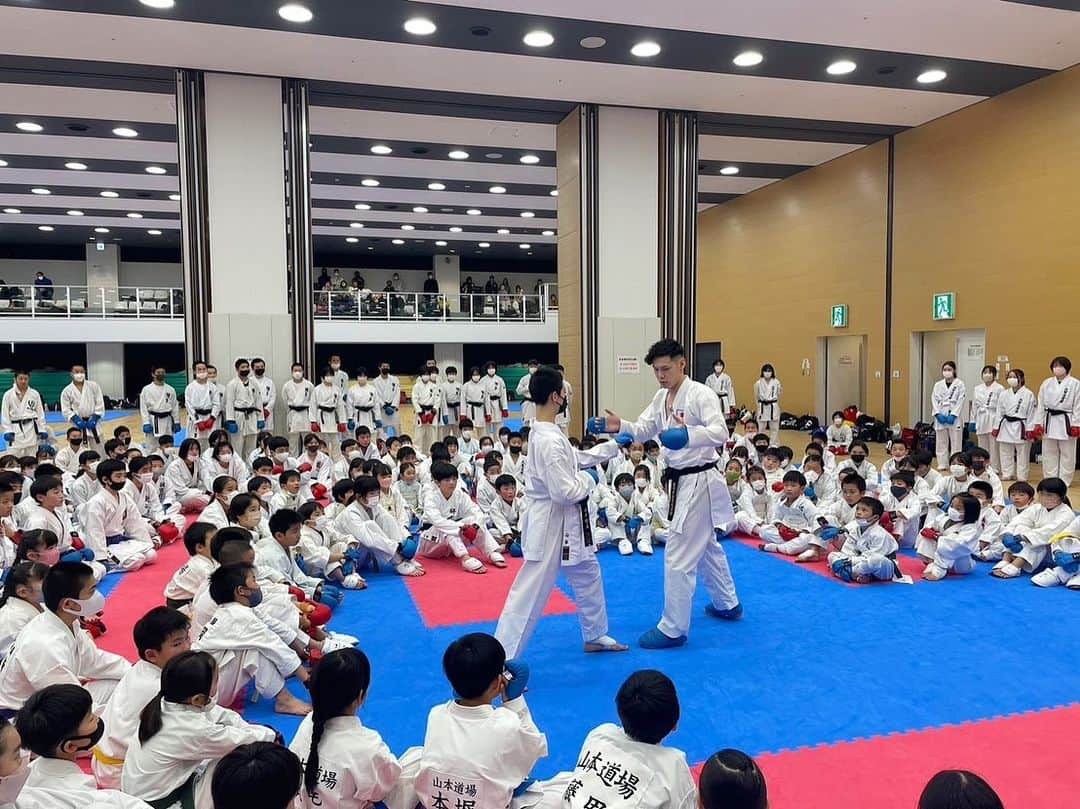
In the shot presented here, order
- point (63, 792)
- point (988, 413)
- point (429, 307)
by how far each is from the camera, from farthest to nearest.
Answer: point (429, 307), point (988, 413), point (63, 792)

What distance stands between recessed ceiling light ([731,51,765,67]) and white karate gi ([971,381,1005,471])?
17.1 feet

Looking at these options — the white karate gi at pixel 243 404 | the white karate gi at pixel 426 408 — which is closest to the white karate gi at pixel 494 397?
the white karate gi at pixel 426 408

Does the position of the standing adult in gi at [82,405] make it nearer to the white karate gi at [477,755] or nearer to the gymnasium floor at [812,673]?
the gymnasium floor at [812,673]

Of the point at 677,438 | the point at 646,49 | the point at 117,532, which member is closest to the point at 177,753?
the point at 677,438

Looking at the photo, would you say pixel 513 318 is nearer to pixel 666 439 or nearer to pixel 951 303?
pixel 951 303

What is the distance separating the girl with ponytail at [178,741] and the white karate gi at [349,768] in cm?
31

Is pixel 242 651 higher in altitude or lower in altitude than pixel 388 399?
lower

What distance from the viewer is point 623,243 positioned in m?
11.1

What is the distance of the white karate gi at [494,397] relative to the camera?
13.2 m

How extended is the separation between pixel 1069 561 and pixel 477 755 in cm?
506

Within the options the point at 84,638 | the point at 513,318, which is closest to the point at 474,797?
the point at 84,638

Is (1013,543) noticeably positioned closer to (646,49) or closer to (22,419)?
(646,49)

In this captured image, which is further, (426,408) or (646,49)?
(426,408)

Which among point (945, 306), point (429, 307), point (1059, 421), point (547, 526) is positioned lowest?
point (547, 526)
